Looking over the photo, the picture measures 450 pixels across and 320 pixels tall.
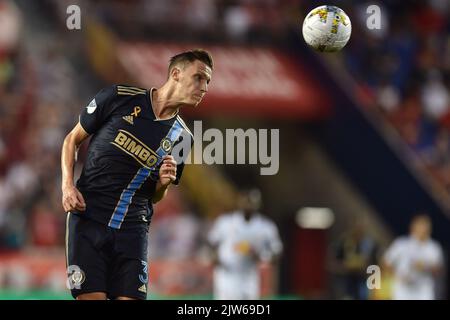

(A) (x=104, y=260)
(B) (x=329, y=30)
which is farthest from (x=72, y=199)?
(B) (x=329, y=30)

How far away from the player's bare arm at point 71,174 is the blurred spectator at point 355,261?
1089cm

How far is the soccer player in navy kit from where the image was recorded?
7160 mm

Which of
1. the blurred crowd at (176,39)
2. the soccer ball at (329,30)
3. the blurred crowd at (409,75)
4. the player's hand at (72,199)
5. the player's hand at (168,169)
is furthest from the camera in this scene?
the blurred crowd at (409,75)

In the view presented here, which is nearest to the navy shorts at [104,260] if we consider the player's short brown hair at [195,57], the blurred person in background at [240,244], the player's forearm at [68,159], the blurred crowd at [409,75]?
the player's forearm at [68,159]

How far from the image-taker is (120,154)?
287 inches

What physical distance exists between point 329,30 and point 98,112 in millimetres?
1974

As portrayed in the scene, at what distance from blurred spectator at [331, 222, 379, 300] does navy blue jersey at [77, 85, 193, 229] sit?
A: 10.7m

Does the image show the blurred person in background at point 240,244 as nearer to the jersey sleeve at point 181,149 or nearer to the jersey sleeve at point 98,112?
the jersey sleeve at point 181,149

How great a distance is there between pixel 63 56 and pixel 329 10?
491 inches

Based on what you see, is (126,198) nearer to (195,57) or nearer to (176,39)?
(195,57)

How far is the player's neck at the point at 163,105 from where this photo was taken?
7.38 m
